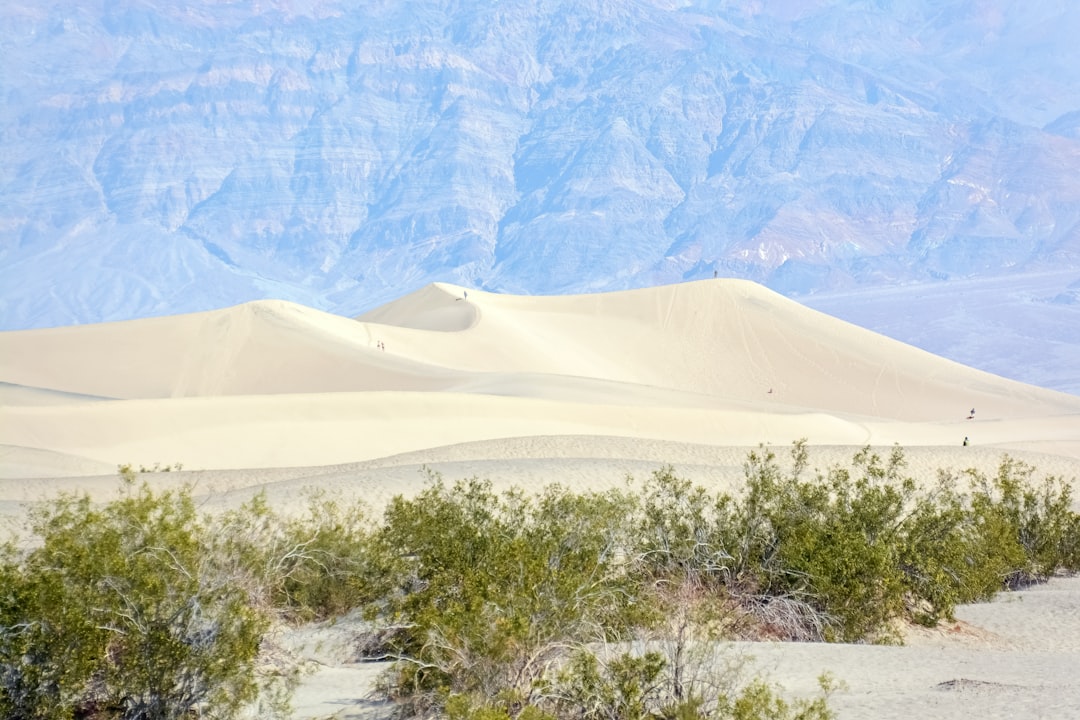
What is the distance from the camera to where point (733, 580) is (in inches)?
566

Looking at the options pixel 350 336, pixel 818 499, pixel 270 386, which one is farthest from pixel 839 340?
pixel 818 499

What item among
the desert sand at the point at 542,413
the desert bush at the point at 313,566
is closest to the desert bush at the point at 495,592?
the desert bush at the point at 313,566

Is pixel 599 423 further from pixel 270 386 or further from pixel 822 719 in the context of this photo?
pixel 822 719

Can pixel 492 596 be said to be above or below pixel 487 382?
below

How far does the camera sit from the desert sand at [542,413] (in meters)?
12.4

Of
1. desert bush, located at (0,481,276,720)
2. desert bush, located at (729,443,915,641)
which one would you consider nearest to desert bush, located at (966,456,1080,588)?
desert bush, located at (729,443,915,641)

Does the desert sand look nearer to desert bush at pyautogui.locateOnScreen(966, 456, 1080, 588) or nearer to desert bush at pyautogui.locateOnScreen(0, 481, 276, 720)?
desert bush at pyautogui.locateOnScreen(966, 456, 1080, 588)

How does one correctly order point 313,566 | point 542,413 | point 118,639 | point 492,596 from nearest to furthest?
point 118,639 < point 492,596 < point 313,566 < point 542,413

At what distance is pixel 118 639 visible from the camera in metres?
9.81

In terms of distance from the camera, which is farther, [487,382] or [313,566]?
[487,382]

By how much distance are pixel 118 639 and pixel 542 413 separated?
27.8m

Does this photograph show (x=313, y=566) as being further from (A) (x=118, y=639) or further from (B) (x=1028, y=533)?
(B) (x=1028, y=533)

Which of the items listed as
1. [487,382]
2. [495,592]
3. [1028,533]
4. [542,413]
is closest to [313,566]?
[495,592]

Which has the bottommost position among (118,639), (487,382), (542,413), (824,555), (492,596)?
(118,639)
